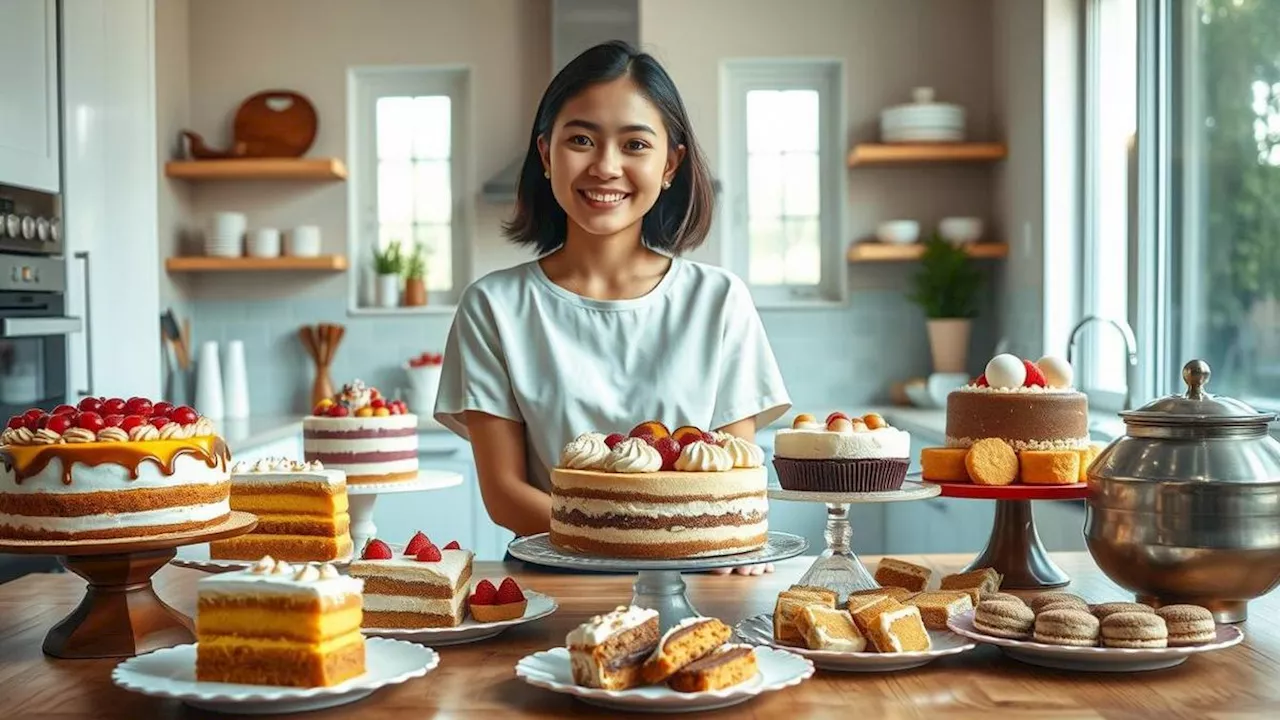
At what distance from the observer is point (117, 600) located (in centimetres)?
155

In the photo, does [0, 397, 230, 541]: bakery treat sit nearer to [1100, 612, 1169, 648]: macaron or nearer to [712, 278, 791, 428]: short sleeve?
[712, 278, 791, 428]: short sleeve

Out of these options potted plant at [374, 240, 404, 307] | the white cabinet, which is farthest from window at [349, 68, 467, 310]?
the white cabinet

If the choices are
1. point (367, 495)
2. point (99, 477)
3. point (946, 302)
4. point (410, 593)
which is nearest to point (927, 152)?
point (946, 302)

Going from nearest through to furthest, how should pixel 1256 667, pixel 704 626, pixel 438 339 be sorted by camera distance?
Answer: pixel 704 626 < pixel 1256 667 < pixel 438 339

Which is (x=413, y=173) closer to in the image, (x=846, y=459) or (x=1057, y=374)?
(x=1057, y=374)

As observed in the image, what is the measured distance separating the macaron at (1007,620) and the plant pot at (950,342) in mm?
3950

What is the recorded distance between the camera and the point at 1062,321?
15.8ft

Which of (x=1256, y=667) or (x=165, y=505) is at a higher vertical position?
(x=165, y=505)

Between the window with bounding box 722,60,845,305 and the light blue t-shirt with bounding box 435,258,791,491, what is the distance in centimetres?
334

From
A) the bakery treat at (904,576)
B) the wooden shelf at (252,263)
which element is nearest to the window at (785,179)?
the wooden shelf at (252,263)

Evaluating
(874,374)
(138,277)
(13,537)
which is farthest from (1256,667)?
(874,374)

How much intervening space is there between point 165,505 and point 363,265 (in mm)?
4259

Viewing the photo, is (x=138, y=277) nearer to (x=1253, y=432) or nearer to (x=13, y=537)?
(x=13, y=537)

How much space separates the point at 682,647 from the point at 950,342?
4237mm
